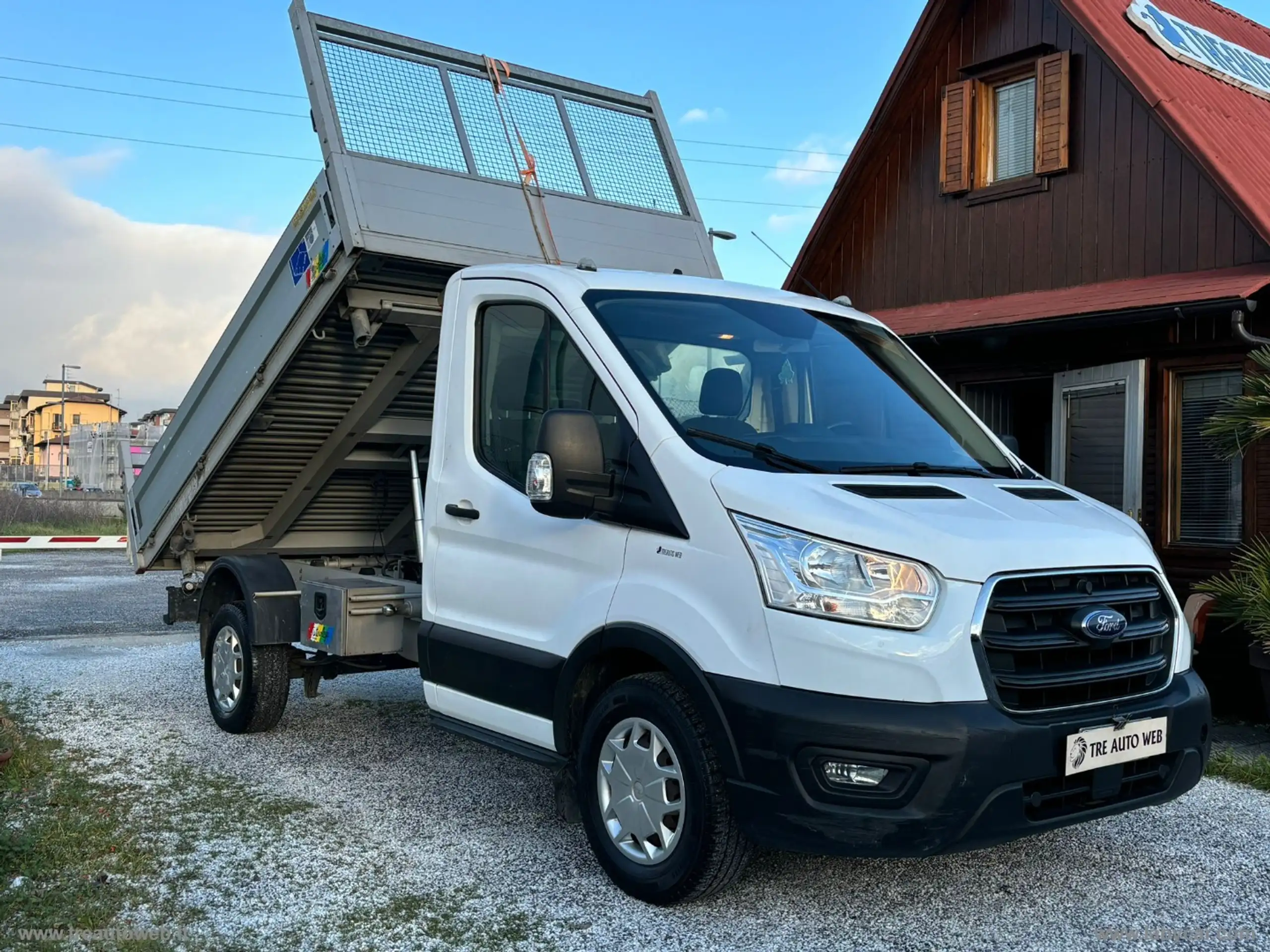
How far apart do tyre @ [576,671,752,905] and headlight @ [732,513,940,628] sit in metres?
0.56

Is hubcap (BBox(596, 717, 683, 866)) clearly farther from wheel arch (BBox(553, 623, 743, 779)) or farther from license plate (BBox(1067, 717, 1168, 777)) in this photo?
license plate (BBox(1067, 717, 1168, 777))

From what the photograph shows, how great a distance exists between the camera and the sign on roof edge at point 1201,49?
11.0 m

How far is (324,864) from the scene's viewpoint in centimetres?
469

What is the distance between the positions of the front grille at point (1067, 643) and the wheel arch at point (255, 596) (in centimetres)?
414

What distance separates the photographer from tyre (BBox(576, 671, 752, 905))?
3.95 metres

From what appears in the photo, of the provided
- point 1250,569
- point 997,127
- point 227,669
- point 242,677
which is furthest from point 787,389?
point 997,127

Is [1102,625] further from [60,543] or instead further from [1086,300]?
[60,543]

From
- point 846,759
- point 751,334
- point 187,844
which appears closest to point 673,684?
point 846,759

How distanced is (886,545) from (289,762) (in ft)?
12.6

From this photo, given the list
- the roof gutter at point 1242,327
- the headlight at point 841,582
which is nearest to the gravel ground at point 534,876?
the headlight at point 841,582

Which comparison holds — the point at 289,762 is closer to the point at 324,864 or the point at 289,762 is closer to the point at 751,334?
the point at 324,864

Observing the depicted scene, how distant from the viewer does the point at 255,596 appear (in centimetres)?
661

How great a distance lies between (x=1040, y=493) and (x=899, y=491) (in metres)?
0.72

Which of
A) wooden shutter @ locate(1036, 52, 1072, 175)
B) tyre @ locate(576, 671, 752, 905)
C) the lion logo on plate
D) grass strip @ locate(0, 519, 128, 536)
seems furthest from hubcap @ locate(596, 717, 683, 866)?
grass strip @ locate(0, 519, 128, 536)
